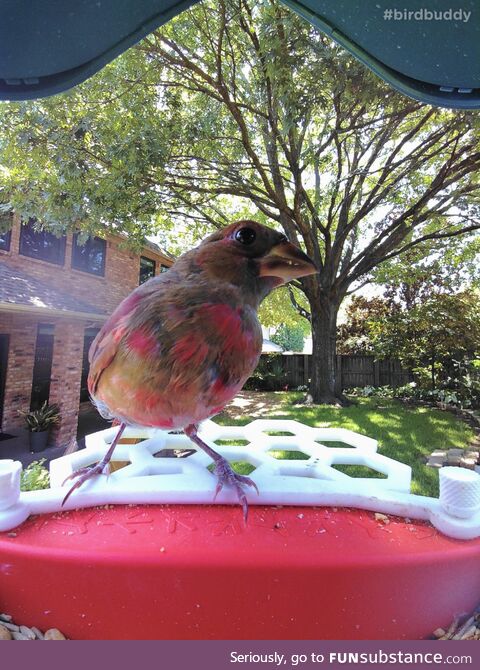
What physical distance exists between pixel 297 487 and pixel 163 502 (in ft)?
1.14

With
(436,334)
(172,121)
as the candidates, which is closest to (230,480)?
(172,121)

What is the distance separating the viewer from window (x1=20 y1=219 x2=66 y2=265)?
187 inches

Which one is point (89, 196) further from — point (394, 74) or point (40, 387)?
point (40, 387)

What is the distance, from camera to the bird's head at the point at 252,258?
0.70 metres

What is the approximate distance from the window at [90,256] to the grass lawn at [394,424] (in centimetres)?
300

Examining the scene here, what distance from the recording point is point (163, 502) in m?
0.95

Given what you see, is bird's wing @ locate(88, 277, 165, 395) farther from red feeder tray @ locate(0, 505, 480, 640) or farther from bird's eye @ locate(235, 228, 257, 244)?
red feeder tray @ locate(0, 505, 480, 640)

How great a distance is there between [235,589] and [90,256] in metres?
5.78

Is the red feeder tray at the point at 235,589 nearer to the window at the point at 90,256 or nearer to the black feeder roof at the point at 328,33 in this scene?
the black feeder roof at the point at 328,33

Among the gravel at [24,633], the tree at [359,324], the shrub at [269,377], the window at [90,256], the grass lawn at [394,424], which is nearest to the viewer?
the gravel at [24,633]

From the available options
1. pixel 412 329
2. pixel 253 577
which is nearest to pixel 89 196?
pixel 253 577

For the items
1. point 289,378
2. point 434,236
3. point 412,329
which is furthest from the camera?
point 289,378

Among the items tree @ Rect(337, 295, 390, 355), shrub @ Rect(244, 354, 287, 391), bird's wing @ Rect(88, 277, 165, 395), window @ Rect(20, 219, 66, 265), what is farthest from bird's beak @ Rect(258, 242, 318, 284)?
shrub @ Rect(244, 354, 287, 391)

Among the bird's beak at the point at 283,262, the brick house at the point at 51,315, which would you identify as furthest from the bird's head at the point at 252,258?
the brick house at the point at 51,315
